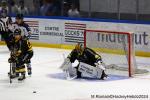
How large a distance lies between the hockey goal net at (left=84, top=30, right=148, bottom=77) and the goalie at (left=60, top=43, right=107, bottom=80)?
79 cm

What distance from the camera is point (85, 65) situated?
40.9ft

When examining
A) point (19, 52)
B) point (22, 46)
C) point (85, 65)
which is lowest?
point (85, 65)

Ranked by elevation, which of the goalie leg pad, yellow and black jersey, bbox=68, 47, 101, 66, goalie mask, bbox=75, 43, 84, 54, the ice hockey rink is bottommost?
the ice hockey rink

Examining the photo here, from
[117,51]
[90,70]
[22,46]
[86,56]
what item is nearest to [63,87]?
[90,70]

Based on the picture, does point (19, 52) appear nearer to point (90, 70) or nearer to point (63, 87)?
point (63, 87)

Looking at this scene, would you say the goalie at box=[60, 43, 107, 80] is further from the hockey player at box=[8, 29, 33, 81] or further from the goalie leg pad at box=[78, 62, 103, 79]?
the hockey player at box=[8, 29, 33, 81]

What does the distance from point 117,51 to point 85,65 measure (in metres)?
1.22

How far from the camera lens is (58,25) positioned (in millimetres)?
19562

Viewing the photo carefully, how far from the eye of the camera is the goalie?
12320 millimetres

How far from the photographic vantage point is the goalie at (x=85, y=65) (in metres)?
12.3

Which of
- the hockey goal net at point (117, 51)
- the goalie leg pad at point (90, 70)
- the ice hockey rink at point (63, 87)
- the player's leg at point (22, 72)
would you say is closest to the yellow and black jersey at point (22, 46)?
the player's leg at point (22, 72)

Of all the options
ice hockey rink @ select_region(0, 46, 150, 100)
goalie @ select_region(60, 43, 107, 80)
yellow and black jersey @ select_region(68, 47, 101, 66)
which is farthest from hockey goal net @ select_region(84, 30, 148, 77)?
yellow and black jersey @ select_region(68, 47, 101, 66)

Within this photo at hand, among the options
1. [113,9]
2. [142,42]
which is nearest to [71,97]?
[142,42]

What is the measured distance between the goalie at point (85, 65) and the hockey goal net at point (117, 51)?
79 centimetres
